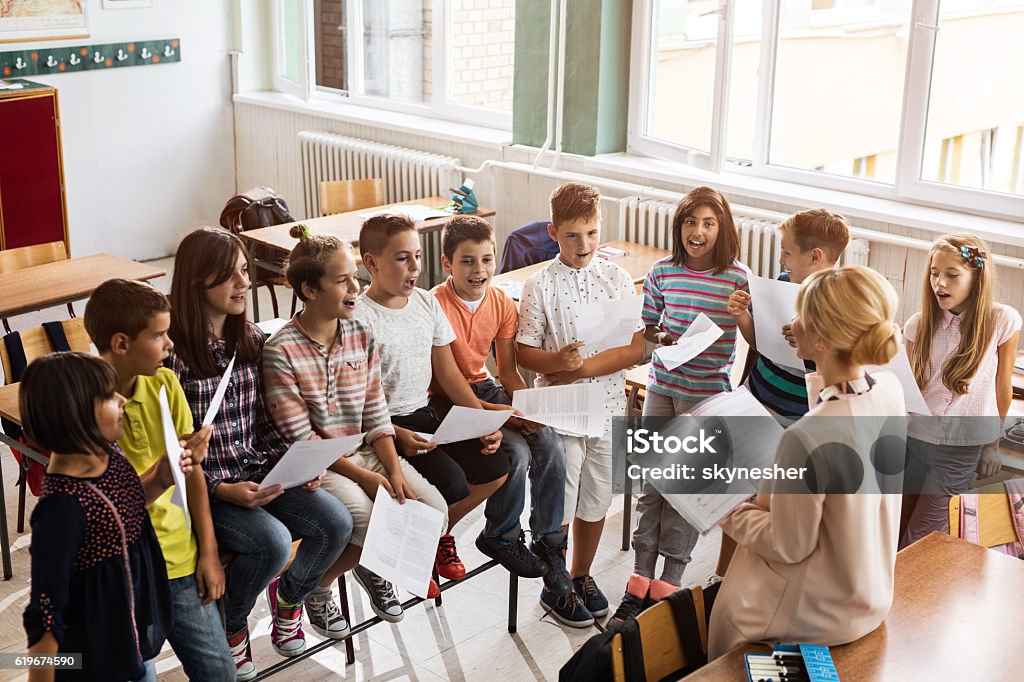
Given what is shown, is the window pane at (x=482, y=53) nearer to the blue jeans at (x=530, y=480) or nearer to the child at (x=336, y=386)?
the blue jeans at (x=530, y=480)

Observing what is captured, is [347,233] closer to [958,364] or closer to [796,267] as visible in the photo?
[796,267]

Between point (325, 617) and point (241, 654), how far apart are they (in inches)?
10.4

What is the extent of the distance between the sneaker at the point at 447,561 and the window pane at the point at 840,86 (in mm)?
2852

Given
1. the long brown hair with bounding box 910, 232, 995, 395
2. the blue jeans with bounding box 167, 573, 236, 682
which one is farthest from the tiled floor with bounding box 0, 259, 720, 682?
the long brown hair with bounding box 910, 232, 995, 395

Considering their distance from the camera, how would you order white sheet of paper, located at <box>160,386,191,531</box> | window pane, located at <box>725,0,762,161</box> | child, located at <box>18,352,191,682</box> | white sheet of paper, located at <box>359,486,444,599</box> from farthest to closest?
window pane, located at <box>725,0,762,161</box>, white sheet of paper, located at <box>359,486,444,599</box>, white sheet of paper, located at <box>160,386,191,531</box>, child, located at <box>18,352,191,682</box>

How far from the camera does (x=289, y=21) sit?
23.9 ft

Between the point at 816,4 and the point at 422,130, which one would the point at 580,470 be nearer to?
the point at 816,4

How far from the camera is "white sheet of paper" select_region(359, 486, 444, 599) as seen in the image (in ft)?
8.26

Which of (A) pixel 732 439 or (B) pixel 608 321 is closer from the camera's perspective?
(A) pixel 732 439

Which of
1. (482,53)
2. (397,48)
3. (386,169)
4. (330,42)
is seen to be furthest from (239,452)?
(330,42)

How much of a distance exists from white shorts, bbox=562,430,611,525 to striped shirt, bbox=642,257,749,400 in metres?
0.27

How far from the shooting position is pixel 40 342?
346cm

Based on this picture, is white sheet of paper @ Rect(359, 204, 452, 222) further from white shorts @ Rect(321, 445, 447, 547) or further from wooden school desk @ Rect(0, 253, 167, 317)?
white shorts @ Rect(321, 445, 447, 547)

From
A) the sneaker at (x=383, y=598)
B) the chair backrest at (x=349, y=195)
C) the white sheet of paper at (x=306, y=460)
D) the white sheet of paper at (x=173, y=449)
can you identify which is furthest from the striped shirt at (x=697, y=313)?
the chair backrest at (x=349, y=195)
